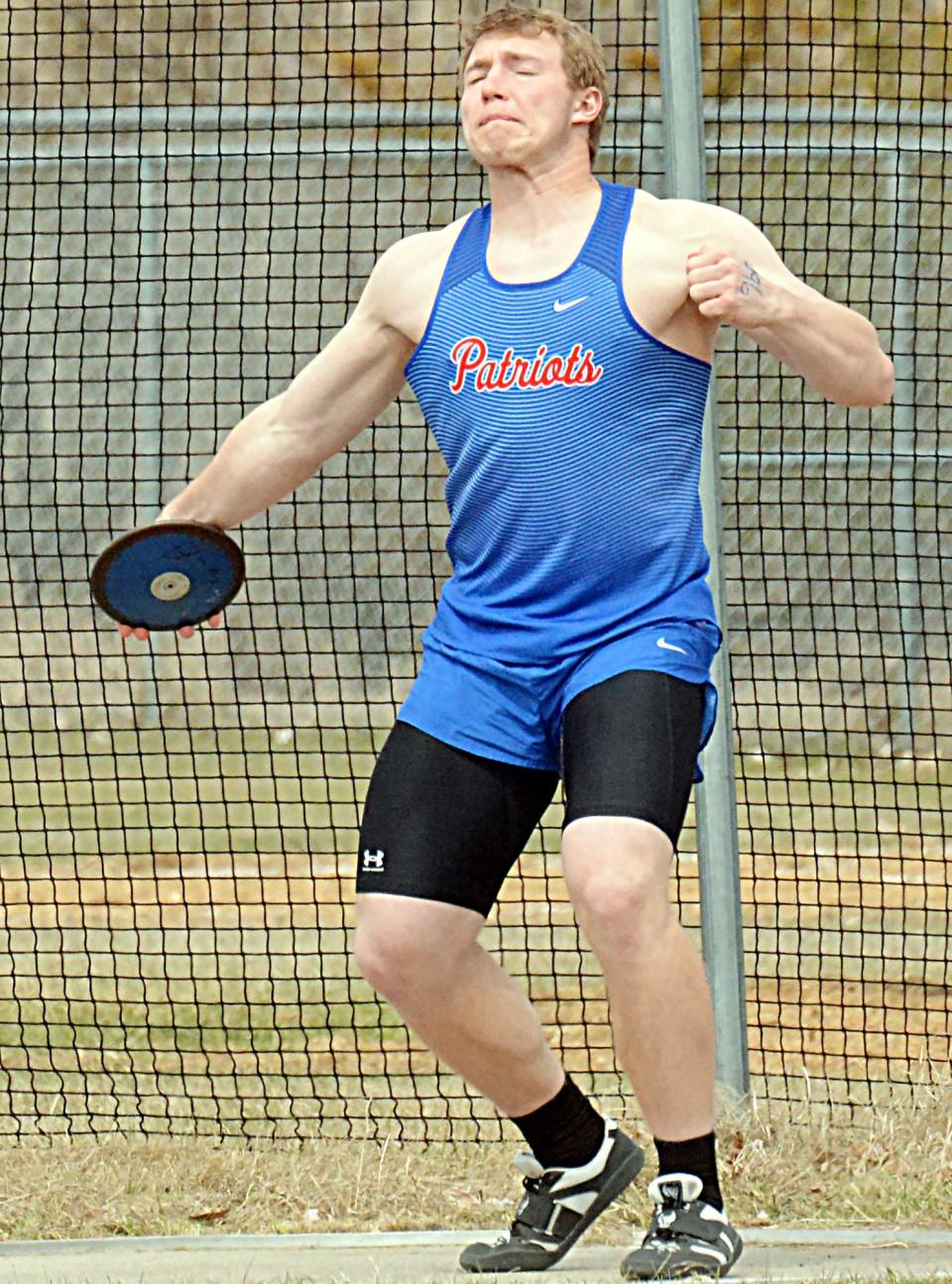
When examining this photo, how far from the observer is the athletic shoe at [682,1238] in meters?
3.66

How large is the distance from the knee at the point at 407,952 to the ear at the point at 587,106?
5.09ft

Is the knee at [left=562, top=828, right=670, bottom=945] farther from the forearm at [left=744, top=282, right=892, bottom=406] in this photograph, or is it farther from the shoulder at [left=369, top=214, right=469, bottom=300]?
the shoulder at [left=369, top=214, right=469, bottom=300]

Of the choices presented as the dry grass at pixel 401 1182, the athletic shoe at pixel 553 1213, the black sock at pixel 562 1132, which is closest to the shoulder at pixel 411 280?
the black sock at pixel 562 1132

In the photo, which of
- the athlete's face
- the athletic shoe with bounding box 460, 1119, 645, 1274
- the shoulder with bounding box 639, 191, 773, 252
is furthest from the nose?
the athletic shoe with bounding box 460, 1119, 645, 1274

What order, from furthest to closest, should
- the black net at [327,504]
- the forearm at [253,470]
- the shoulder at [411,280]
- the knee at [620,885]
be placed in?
the black net at [327,504] → the forearm at [253,470] → the shoulder at [411,280] → the knee at [620,885]

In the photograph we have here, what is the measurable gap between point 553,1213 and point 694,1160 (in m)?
0.35

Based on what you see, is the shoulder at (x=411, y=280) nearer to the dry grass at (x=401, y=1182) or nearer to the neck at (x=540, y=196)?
the neck at (x=540, y=196)

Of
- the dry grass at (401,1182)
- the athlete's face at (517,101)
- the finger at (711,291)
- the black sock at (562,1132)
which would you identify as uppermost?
the athlete's face at (517,101)

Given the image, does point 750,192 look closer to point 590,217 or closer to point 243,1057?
point 243,1057

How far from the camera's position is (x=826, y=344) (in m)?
3.78


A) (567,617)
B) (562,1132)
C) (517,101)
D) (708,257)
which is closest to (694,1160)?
(562,1132)

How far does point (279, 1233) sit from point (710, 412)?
2231 millimetres

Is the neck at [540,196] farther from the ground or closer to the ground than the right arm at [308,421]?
farther from the ground

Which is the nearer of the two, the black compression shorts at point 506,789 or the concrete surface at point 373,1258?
the black compression shorts at point 506,789
